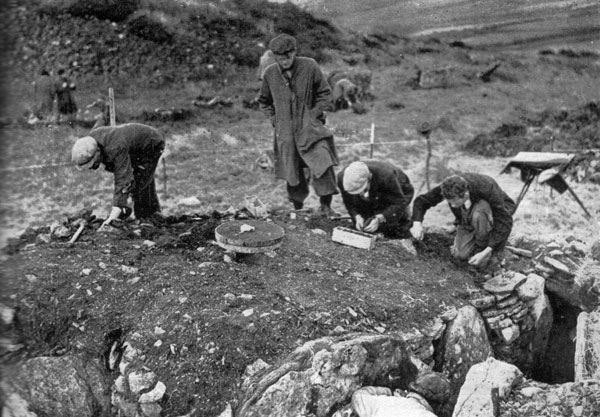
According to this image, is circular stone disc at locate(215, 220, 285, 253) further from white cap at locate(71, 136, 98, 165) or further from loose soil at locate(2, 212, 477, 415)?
white cap at locate(71, 136, 98, 165)

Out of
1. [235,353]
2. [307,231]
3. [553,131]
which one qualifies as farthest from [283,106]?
[553,131]

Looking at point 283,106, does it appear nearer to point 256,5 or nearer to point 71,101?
point 256,5

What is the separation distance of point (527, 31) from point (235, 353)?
1046 cm

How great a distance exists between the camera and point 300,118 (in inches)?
229

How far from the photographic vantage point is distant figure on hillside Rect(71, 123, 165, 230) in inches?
188

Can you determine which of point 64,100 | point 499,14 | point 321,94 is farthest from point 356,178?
point 64,100

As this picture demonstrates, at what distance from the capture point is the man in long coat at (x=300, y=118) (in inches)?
224

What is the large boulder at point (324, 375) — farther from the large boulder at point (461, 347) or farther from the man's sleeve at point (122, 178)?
the man's sleeve at point (122, 178)

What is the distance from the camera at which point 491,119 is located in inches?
546

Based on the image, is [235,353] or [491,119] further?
[491,119]

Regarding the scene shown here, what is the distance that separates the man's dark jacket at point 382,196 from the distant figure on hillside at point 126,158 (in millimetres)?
1905

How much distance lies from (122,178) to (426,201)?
2763 mm

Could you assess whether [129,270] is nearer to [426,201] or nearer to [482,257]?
[426,201]

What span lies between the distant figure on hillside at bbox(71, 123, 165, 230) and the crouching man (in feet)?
6.21
